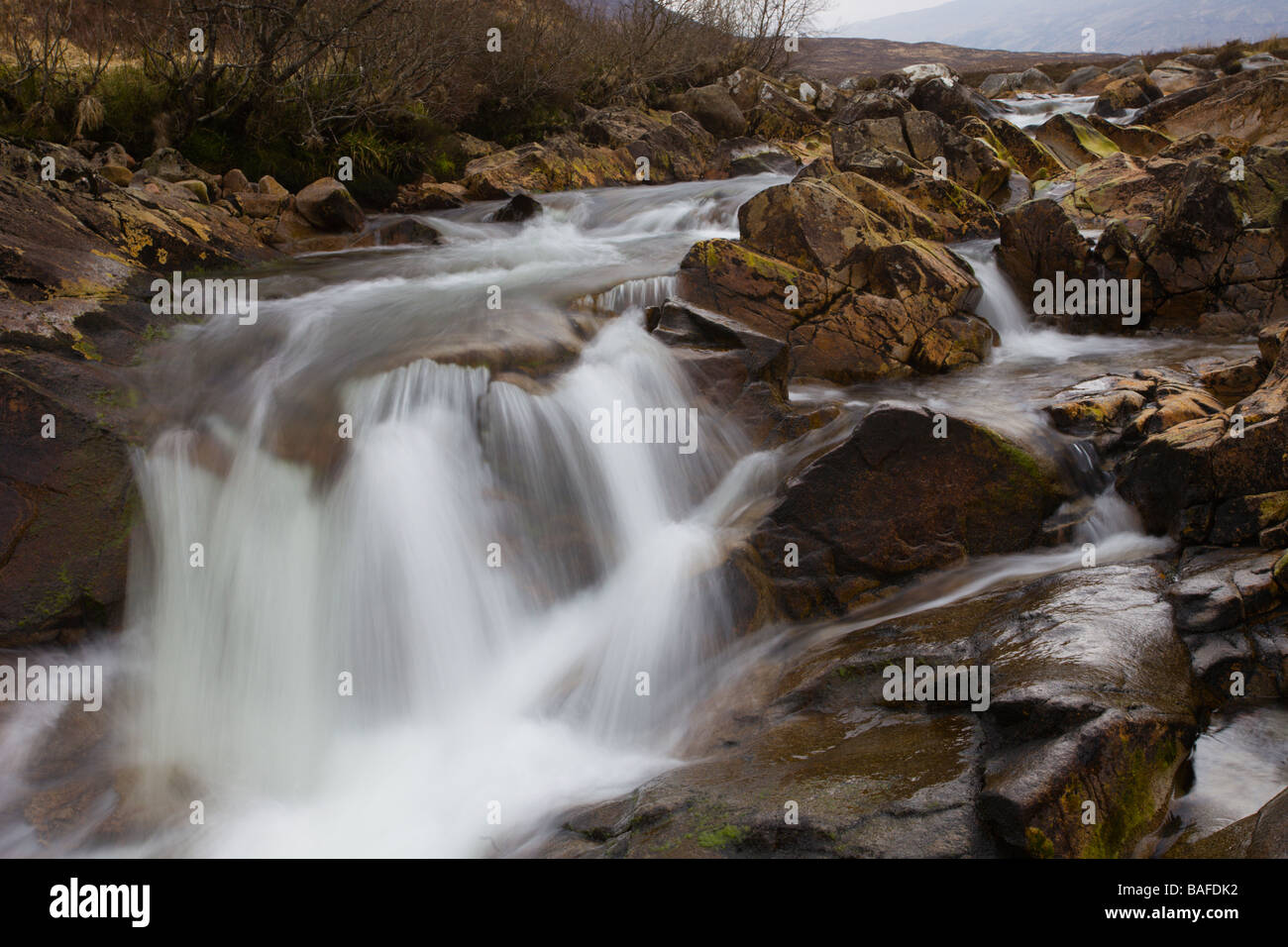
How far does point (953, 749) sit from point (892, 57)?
217ft

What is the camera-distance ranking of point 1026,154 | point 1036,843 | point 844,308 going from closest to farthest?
point 1036,843
point 844,308
point 1026,154

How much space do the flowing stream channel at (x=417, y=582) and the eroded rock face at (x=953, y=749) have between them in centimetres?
41

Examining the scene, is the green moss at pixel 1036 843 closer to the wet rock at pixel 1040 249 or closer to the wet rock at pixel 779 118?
the wet rock at pixel 1040 249

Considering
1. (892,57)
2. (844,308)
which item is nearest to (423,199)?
(844,308)

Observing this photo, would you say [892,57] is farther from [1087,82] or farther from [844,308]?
[844,308]

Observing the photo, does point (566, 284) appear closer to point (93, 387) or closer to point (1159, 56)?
point (93, 387)

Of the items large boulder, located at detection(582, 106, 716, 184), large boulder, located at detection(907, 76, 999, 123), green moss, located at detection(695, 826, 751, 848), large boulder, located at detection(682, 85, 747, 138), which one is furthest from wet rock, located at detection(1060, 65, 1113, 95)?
green moss, located at detection(695, 826, 751, 848)

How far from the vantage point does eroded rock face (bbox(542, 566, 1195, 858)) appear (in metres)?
3.37

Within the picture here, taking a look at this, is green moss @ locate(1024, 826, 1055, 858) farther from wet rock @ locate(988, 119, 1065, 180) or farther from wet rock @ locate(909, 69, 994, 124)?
wet rock @ locate(909, 69, 994, 124)

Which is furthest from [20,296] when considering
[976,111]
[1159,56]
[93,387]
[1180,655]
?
[1159,56]

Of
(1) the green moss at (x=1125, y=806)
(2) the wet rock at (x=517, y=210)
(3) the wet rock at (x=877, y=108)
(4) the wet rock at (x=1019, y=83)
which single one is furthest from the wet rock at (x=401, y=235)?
(4) the wet rock at (x=1019, y=83)

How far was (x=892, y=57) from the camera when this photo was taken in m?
59.2

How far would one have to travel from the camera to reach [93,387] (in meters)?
6.07

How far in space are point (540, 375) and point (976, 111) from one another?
17.6 metres
